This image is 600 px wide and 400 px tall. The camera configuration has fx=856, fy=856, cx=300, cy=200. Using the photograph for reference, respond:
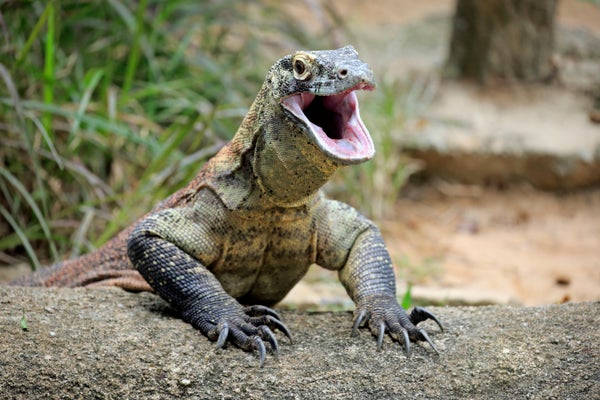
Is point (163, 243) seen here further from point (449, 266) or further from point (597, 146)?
point (597, 146)

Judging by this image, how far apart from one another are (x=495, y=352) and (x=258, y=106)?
5.64ft

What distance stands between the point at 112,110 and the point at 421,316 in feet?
12.9

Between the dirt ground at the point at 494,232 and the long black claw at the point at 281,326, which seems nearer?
the long black claw at the point at 281,326

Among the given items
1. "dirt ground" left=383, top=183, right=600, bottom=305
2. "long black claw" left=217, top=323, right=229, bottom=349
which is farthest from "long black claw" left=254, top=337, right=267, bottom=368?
"dirt ground" left=383, top=183, right=600, bottom=305

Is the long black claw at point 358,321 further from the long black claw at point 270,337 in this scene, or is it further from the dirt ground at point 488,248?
the dirt ground at point 488,248

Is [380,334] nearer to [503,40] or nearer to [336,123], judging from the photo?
[336,123]

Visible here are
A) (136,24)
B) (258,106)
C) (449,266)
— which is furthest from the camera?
(449,266)

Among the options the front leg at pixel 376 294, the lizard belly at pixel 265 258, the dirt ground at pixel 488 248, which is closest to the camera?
the front leg at pixel 376 294

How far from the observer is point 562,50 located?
512 inches

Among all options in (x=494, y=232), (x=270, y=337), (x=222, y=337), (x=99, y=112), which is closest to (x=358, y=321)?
(x=270, y=337)

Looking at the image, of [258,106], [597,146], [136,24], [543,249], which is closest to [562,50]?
[597,146]

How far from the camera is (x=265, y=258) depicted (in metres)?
4.81

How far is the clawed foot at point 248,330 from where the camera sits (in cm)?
404

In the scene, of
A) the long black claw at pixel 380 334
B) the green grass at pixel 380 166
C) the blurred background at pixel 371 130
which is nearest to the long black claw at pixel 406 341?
the long black claw at pixel 380 334
